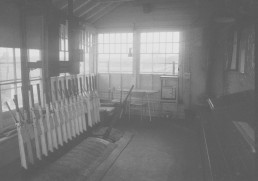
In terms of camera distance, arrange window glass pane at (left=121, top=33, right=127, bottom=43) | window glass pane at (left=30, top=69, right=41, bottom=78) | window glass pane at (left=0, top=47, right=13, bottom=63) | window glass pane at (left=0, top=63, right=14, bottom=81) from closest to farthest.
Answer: window glass pane at (left=0, top=47, right=13, bottom=63) → window glass pane at (left=0, top=63, right=14, bottom=81) → window glass pane at (left=30, top=69, right=41, bottom=78) → window glass pane at (left=121, top=33, right=127, bottom=43)

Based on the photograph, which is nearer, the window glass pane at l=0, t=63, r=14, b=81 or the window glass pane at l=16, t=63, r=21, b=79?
the window glass pane at l=0, t=63, r=14, b=81

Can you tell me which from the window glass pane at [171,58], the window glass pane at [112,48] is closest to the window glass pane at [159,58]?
the window glass pane at [171,58]

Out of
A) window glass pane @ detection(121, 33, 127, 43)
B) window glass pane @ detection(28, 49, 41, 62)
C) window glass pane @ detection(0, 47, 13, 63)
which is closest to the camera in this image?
window glass pane @ detection(0, 47, 13, 63)

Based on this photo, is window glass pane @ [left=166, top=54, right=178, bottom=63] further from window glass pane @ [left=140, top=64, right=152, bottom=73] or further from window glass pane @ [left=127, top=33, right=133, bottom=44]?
window glass pane @ [left=127, top=33, right=133, bottom=44]

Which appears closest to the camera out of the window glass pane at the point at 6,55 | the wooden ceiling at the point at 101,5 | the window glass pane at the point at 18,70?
the window glass pane at the point at 6,55

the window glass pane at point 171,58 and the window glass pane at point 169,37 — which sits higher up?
the window glass pane at point 169,37

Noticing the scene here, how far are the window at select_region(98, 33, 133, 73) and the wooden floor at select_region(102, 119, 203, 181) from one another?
2518 mm

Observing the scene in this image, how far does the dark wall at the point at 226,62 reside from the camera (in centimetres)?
437

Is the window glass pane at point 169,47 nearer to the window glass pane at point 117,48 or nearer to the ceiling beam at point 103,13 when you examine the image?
the window glass pane at point 117,48

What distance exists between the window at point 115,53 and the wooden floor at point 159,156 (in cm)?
252

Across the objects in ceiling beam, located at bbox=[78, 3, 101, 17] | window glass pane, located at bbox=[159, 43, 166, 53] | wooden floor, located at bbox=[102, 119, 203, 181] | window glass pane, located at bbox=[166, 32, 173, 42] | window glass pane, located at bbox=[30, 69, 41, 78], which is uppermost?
ceiling beam, located at bbox=[78, 3, 101, 17]

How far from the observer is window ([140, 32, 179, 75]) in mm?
8555

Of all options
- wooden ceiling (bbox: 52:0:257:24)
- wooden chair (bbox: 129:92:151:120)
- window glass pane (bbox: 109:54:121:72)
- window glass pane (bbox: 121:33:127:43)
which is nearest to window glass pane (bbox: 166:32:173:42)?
wooden ceiling (bbox: 52:0:257:24)

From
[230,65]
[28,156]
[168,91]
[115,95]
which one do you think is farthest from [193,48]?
[28,156]
